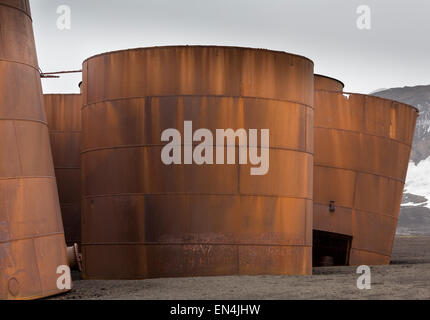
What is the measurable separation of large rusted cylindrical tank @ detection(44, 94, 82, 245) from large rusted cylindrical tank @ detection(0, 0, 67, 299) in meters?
11.4

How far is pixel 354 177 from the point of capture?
2536 centimetres

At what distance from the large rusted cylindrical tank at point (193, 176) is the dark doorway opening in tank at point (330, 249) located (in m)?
6.73

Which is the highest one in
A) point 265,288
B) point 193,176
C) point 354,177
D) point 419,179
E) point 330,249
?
point 193,176

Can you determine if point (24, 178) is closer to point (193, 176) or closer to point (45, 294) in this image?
point (45, 294)

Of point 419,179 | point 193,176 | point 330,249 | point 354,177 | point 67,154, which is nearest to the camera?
point 193,176

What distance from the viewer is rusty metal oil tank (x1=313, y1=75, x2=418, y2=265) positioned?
25.0 meters

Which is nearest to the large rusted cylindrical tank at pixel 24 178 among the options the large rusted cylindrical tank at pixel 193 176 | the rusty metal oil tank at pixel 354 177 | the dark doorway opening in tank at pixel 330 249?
the large rusted cylindrical tank at pixel 193 176

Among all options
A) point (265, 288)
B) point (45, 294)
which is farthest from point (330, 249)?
point (45, 294)

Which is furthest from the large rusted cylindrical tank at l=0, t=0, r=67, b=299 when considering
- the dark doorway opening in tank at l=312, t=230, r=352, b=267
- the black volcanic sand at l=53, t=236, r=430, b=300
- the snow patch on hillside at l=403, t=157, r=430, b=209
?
the snow patch on hillside at l=403, t=157, r=430, b=209

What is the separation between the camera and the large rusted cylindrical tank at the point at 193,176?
17.7 metres

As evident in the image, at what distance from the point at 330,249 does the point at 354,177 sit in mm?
2606

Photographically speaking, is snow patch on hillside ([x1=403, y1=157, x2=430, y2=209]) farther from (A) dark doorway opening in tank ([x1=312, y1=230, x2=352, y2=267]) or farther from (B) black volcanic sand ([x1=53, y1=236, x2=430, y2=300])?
(B) black volcanic sand ([x1=53, y1=236, x2=430, y2=300])

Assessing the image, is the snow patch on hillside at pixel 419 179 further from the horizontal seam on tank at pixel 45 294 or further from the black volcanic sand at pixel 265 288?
the horizontal seam on tank at pixel 45 294

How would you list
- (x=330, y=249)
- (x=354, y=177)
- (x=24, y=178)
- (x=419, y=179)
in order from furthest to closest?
1. (x=419, y=179)
2. (x=330, y=249)
3. (x=354, y=177)
4. (x=24, y=178)
